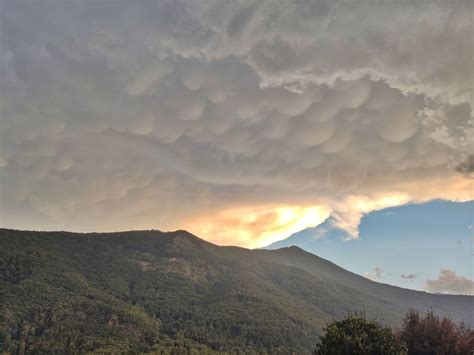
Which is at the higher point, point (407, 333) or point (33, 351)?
point (407, 333)

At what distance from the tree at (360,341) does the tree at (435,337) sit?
23.3 ft

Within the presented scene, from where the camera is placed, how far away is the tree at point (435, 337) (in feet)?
161

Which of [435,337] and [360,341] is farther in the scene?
[435,337]

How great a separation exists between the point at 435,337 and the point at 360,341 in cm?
1363

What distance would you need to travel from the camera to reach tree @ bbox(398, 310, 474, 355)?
161 ft

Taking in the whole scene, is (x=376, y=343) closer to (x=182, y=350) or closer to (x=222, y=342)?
(x=182, y=350)

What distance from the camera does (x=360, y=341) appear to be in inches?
1781

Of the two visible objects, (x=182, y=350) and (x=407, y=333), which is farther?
(x=182, y=350)

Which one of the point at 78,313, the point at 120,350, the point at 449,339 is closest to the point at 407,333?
the point at 449,339

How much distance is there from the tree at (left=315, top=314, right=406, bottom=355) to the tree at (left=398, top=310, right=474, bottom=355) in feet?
23.3

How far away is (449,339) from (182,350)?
139800 mm

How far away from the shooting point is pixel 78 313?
199 m

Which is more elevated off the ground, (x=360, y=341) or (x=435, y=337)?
(x=435, y=337)

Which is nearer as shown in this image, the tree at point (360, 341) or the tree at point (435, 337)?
the tree at point (360, 341)
